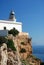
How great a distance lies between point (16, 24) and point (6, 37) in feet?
26.1

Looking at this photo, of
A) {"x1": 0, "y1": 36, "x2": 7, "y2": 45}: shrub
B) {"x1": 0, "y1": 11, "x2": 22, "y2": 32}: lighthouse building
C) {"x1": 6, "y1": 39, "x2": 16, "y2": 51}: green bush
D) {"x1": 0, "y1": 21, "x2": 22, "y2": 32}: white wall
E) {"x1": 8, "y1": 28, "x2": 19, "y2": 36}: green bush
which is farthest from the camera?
{"x1": 0, "y1": 11, "x2": 22, "y2": 32}: lighthouse building

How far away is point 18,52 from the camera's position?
52500 mm

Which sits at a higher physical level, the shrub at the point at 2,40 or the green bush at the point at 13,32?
the green bush at the point at 13,32

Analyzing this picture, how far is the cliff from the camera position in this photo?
150 feet

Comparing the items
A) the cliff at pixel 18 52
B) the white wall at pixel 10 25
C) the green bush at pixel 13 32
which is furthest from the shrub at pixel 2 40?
the white wall at pixel 10 25

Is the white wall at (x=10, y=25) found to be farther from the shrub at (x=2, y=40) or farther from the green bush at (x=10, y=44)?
the shrub at (x=2, y=40)

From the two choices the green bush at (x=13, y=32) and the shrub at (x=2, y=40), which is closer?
the shrub at (x=2, y=40)

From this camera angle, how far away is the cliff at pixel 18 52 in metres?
45.6

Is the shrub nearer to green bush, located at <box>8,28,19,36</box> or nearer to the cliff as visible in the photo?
the cliff

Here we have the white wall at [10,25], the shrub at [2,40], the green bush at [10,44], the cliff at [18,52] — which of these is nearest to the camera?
the cliff at [18,52]

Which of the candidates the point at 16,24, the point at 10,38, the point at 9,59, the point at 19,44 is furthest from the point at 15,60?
the point at 16,24

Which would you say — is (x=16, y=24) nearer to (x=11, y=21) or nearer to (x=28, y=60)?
(x=11, y=21)

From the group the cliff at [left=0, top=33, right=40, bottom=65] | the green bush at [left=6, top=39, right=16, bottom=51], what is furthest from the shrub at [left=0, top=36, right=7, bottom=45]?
the green bush at [left=6, top=39, right=16, bottom=51]

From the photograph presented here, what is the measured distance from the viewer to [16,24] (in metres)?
58.0
